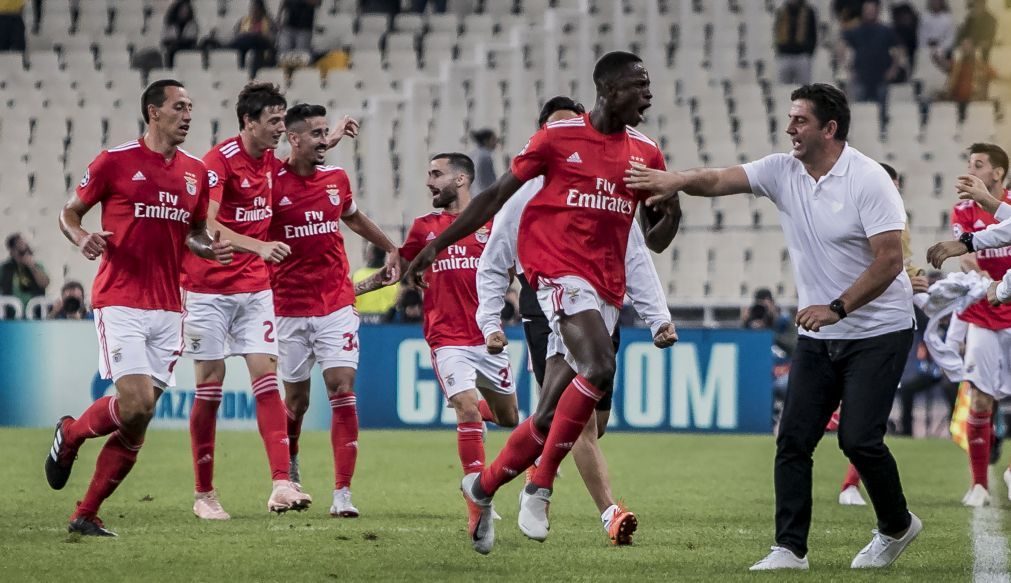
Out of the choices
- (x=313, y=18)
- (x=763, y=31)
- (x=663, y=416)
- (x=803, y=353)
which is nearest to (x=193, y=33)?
(x=313, y=18)

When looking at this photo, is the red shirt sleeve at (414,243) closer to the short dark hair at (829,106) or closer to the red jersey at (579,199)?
the red jersey at (579,199)

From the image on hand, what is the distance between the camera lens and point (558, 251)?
27.2 feet

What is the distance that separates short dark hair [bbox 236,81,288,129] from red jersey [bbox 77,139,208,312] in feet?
4.26

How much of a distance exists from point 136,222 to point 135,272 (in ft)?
0.90

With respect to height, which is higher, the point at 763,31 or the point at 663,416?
the point at 763,31

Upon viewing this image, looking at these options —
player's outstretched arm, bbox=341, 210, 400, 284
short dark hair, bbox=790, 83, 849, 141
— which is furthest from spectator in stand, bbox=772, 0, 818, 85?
short dark hair, bbox=790, 83, 849, 141

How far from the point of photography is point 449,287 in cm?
1087

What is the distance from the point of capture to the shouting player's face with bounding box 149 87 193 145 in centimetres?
931

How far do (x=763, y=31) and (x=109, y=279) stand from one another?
58.1 feet

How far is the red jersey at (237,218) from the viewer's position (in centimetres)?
1045

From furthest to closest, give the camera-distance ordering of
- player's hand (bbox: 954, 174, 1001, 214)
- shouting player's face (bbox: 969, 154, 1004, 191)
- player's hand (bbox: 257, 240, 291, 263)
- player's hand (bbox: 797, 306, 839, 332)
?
shouting player's face (bbox: 969, 154, 1004, 191)
player's hand (bbox: 257, 240, 291, 263)
player's hand (bbox: 954, 174, 1001, 214)
player's hand (bbox: 797, 306, 839, 332)

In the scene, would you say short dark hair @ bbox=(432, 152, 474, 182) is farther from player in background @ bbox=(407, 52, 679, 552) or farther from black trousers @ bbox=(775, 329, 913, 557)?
black trousers @ bbox=(775, 329, 913, 557)


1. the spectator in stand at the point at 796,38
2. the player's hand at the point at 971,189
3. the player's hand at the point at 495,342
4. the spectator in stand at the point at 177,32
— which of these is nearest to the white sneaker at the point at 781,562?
the player's hand at the point at 495,342

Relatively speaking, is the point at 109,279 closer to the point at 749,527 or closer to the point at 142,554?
the point at 142,554
